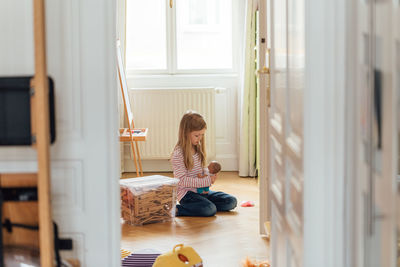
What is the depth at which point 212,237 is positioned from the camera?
374 centimetres

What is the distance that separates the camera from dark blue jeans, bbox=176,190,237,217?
13.9 ft

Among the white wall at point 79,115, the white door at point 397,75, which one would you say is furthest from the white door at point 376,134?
the white wall at point 79,115

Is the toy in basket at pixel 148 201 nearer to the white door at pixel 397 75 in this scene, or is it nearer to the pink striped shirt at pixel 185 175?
the pink striped shirt at pixel 185 175

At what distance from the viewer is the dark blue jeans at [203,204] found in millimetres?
4242

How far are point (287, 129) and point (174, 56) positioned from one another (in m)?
3.92

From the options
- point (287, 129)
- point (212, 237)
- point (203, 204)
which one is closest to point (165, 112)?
point (203, 204)

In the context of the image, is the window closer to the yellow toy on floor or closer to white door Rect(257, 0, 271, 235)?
white door Rect(257, 0, 271, 235)

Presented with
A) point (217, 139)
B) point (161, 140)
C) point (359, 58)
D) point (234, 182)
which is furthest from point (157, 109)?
point (359, 58)

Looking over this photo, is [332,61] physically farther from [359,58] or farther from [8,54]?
[8,54]

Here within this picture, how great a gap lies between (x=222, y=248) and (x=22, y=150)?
5.92 feet

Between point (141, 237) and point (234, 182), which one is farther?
point (234, 182)

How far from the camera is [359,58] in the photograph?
165cm

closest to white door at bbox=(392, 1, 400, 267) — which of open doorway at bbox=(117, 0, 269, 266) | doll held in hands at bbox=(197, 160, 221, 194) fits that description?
doll held in hands at bbox=(197, 160, 221, 194)

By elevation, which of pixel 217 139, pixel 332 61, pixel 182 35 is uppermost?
pixel 182 35
